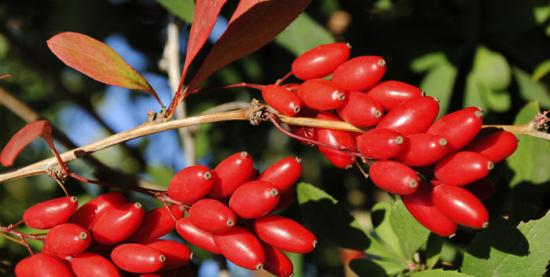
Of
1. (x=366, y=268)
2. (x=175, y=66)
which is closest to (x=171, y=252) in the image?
(x=366, y=268)

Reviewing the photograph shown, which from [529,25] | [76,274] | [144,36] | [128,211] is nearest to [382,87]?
[128,211]

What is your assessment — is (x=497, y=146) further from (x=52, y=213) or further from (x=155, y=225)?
(x=52, y=213)

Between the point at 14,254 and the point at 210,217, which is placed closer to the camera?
the point at 210,217

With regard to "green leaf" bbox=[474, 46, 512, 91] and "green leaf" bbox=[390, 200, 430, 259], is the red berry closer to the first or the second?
"green leaf" bbox=[390, 200, 430, 259]

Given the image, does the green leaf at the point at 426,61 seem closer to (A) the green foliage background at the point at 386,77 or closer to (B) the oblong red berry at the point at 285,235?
(A) the green foliage background at the point at 386,77

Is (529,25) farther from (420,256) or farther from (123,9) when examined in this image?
(123,9)

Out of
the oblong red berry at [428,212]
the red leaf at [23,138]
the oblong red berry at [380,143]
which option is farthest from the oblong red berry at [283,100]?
the red leaf at [23,138]
